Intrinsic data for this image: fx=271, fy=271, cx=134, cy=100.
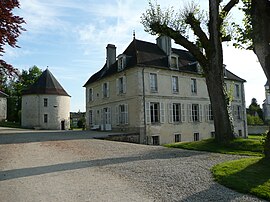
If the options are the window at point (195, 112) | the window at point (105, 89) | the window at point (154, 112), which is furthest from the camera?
the window at point (105, 89)

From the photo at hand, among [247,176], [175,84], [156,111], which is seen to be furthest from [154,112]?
[247,176]

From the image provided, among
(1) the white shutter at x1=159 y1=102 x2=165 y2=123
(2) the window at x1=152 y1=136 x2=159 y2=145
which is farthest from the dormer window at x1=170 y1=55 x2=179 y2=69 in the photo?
(2) the window at x1=152 y1=136 x2=159 y2=145

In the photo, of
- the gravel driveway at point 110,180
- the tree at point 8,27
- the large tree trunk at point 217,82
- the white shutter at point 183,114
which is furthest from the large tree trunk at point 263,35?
the white shutter at point 183,114

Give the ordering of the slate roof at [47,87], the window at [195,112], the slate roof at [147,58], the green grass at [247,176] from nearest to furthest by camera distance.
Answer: the green grass at [247,176], the slate roof at [147,58], the window at [195,112], the slate roof at [47,87]

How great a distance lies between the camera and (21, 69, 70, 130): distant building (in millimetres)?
33406

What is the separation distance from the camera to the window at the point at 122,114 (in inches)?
816

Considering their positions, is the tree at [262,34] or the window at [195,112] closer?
the tree at [262,34]

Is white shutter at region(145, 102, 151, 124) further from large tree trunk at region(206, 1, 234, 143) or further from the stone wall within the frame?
the stone wall

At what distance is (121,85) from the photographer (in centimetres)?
2180

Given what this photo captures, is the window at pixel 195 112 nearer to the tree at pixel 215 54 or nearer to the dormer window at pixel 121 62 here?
the dormer window at pixel 121 62

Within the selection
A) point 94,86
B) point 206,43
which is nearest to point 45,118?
point 94,86

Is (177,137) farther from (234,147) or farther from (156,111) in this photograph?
(234,147)

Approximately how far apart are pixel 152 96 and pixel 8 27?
1326 centimetres

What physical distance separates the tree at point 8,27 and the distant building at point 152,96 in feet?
39.3
